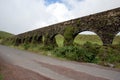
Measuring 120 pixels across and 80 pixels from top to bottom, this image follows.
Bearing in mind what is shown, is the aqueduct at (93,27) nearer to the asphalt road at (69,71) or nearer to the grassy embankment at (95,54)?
the grassy embankment at (95,54)

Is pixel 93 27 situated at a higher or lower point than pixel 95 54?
higher

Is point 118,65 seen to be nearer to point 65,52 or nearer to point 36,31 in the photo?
point 65,52

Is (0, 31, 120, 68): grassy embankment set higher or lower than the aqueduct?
lower

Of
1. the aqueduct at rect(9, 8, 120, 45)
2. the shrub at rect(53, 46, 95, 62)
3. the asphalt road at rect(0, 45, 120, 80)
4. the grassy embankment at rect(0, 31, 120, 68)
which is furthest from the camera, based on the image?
the aqueduct at rect(9, 8, 120, 45)

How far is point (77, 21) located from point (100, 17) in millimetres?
3486

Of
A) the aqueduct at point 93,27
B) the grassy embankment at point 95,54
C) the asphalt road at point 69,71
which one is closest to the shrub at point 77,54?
the grassy embankment at point 95,54

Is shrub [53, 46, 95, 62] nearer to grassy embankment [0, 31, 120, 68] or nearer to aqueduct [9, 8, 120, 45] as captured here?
grassy embankment [0, 31, 120, 68]

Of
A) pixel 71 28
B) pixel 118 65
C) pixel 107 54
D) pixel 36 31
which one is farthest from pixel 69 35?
pixel 36 31

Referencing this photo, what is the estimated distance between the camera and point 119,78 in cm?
1008

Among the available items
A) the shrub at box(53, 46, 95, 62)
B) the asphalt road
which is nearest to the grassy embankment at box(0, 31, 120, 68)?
the shrub at box(53, 46, 95, 62)

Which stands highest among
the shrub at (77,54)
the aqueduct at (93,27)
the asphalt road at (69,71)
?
the aqueduct at (93,27)

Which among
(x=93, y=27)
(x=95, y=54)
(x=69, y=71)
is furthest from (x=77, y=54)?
(x=69, y=71)

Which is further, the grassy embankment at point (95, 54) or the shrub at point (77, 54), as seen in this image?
the shrub at point (77, 54)

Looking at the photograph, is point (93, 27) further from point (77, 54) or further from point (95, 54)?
point (77, 54)
